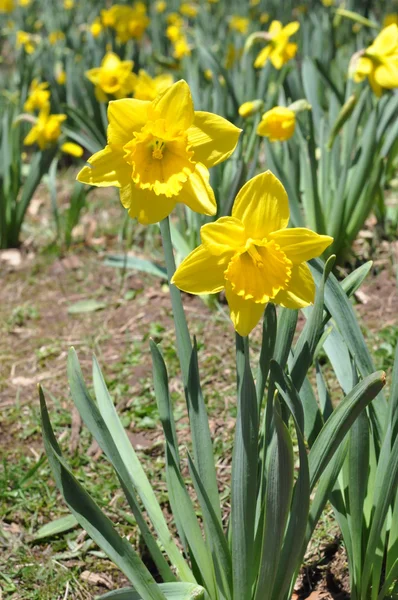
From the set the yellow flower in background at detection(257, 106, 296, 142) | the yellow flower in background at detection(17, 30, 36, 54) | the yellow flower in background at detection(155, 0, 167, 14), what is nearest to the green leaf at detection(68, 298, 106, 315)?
the yellow flower in background at detection(257, 106, 296, 142)

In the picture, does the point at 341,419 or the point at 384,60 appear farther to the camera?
the point at 384,60

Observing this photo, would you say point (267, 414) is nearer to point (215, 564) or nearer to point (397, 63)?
point (215, 564)

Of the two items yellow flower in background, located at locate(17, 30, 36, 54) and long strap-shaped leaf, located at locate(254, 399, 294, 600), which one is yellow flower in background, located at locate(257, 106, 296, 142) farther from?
yellow flower in background, located at locate(17, 30, 36, 54)

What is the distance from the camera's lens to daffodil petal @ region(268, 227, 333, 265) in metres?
1.04

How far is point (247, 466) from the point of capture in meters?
1.16

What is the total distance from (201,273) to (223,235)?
0.07 m

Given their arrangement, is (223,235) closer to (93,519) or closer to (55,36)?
(93,519)

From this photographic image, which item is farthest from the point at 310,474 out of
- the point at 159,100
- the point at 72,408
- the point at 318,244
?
the point at 72,408

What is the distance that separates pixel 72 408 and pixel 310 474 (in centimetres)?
124

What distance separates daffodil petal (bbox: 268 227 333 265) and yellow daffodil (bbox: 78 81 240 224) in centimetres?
12

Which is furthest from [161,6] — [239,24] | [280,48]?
[280,48]

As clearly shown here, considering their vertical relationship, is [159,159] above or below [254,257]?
above

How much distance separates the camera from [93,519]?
3.81ft

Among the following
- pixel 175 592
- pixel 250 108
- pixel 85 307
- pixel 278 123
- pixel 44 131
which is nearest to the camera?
pixel 175 592
